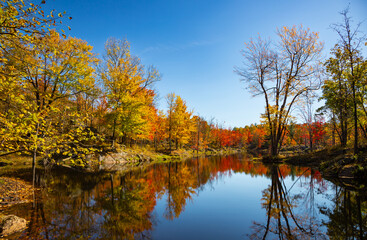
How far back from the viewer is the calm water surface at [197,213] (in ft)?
18.1

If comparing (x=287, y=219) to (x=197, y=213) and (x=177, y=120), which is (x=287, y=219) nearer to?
(x=197, y=213)

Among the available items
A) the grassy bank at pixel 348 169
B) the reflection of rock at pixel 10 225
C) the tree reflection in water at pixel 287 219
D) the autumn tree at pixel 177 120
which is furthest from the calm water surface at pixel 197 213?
the autumn tree at pixel 177 120

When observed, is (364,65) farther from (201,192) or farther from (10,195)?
(10,195)

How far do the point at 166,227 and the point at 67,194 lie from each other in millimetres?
6620

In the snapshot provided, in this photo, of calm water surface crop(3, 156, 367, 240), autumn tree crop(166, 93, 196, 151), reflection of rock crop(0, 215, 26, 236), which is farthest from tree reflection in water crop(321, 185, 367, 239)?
autumn tree crop(166, 93, 196, 151)

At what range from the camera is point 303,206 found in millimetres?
7633

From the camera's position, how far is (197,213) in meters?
7.34

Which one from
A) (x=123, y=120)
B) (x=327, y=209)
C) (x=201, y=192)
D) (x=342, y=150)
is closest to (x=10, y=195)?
(x=201, y=192)

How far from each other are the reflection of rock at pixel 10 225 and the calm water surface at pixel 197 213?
29 centimetres

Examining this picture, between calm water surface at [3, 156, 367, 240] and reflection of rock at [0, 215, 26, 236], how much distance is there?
29 cm

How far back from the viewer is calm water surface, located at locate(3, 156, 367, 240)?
5.51m

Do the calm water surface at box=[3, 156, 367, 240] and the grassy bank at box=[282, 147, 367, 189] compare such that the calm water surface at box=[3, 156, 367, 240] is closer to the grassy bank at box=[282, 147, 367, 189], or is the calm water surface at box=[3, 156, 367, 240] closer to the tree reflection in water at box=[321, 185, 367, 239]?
the tree reflection in water at box=[321, 185, 367, 239]

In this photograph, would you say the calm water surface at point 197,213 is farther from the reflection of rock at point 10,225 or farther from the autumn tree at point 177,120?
the autumn tree at point 177,120

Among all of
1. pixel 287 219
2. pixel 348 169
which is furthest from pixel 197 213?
pixel 348 169
